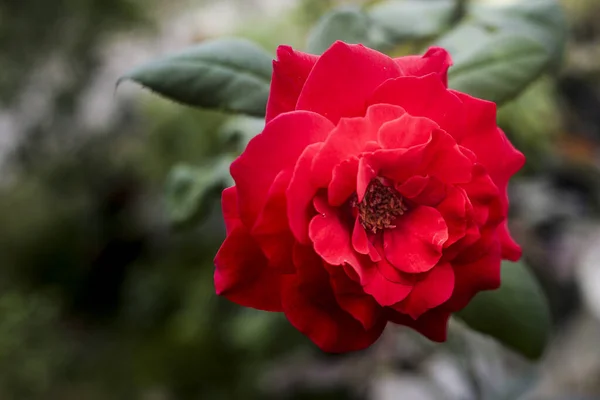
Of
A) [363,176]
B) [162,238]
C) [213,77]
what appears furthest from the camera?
[162,238]

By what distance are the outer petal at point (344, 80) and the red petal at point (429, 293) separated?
4.3 inches

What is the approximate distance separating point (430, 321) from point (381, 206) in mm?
83

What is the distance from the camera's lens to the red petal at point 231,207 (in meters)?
0.35

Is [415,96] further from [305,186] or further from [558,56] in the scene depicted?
[558,56]

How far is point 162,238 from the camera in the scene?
1.72 m

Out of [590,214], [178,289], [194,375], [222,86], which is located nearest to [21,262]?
[178,289]

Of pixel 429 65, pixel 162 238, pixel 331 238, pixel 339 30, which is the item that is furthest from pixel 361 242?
pixel 162 238

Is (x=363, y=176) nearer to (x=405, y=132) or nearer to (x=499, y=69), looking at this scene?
(x=405, y=132)

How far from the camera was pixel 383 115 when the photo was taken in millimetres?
337

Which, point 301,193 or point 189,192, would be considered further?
point 189,192

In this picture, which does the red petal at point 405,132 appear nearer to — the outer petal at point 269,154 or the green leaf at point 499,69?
the outer petal at point 269,154

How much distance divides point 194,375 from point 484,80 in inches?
46.4

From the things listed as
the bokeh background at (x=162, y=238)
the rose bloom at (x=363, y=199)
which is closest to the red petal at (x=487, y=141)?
the rose bloom at (x=363, y=199)

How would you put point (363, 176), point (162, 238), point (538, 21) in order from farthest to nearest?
1. point (162, 238)
2. point (538, 21)
3. point (363, 176)
